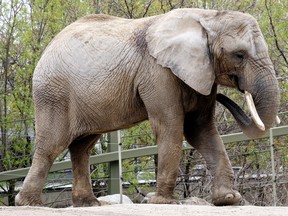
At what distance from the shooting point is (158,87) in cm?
754

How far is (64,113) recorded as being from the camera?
8.20 meters

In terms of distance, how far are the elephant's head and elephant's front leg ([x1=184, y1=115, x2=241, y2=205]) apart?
31 cm

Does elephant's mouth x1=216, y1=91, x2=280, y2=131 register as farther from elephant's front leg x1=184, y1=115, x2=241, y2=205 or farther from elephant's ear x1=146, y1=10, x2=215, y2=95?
elephant's ear x1=146, y1=10, x2=215, y2=95

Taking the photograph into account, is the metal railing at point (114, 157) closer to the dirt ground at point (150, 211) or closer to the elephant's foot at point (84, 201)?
the elephant's foot at point (84, 201)

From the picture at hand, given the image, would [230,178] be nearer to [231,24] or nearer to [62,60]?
[231,24]

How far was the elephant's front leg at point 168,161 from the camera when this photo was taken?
7.46 meters

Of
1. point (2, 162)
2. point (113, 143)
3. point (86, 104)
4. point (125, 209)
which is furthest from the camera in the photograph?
point (2, 162)

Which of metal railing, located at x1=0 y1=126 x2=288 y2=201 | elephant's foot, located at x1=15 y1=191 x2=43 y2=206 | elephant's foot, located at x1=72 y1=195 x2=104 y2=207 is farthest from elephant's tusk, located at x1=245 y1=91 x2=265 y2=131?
metal railing, located at x1=0 y1=126 x2=288 y2=201

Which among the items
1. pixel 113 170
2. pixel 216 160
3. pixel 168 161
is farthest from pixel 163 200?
pixel 113 170

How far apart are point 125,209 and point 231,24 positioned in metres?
1.99

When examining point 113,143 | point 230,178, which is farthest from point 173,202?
point 113,143

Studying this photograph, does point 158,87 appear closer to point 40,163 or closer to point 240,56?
point 240,56

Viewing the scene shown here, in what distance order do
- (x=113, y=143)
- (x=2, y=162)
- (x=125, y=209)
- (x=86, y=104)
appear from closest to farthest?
(x=125, y=209)
(x=86, y=104)
(x=113, y=143)
(x=2, y=162)

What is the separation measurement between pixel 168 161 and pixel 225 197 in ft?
2.07
